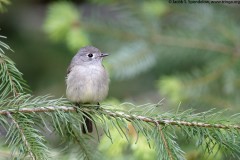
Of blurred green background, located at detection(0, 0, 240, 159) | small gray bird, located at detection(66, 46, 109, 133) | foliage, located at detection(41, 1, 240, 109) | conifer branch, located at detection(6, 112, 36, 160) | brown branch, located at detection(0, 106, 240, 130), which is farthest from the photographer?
foliage, located at detection(41, 1, 240, 109)

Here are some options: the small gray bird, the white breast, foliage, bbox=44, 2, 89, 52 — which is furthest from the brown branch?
foliage, bbox=44, 2, 89, 52

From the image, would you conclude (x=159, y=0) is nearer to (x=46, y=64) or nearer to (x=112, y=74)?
(x=112, y=74)

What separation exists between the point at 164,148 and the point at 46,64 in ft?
14.5

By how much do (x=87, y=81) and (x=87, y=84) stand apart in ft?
0.15

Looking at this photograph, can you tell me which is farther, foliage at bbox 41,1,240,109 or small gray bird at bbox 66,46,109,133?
foliage at bbox 41,1,240,109

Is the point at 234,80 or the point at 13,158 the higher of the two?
the point at 234,80

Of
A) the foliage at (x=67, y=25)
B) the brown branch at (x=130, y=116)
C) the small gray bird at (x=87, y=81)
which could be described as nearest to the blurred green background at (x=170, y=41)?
the foliage at (x=67, y=25)

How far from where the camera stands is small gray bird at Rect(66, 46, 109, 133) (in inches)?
159

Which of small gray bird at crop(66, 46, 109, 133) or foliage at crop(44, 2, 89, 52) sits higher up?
foliage at crop(44, 2, 89, 52)

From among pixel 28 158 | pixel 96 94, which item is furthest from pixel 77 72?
pixel 28 158

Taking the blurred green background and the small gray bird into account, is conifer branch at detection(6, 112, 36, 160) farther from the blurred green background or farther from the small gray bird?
the blurred green background

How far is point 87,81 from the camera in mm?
4207

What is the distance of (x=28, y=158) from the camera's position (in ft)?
8.72

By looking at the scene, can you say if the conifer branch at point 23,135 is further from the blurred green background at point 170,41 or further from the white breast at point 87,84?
the blurred green background at point 170,41
